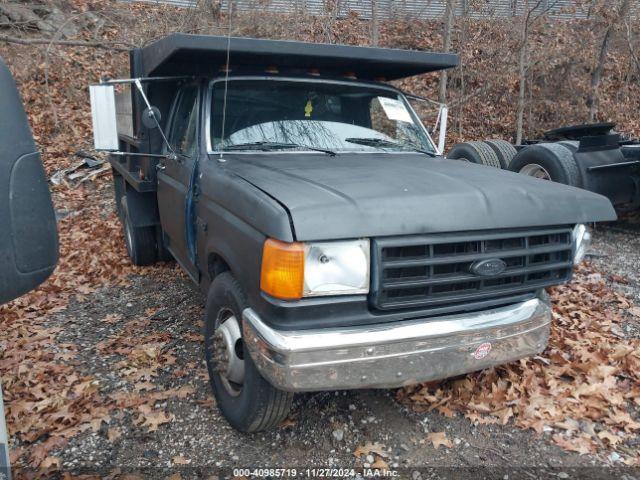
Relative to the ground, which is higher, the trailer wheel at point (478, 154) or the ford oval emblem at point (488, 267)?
the trailer wheel at point (478, 154)

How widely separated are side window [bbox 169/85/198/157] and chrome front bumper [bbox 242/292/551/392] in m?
1.79

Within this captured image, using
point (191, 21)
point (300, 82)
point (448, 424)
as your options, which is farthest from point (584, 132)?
point (191, 21)

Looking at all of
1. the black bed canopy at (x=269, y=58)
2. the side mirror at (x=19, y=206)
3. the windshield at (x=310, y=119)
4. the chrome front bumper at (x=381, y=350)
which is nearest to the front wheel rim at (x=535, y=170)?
the black bed canopy at (x=269, y=58)

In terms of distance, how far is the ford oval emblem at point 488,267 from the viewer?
2520 mm

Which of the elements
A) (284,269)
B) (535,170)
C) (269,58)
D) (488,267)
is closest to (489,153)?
(535,170)

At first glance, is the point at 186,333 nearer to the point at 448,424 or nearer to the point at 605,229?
the point at 448,424

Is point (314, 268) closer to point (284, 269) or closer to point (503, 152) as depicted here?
point (284, 269)

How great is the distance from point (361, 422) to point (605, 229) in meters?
5.74

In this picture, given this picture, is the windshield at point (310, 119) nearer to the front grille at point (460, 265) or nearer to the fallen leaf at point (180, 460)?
the front grille at point (460, 265)

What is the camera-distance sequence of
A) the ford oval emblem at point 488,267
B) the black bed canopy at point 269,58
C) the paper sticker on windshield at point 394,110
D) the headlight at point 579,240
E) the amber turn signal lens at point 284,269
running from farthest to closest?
the paper sticker on windshield at point 394,110 < the black bed canopy at point 269,58 < the headlight at point 579,240 < the ford oval emblem at point 488,267 < the amber turn signal lens at point 284,269

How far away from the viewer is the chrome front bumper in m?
2.30

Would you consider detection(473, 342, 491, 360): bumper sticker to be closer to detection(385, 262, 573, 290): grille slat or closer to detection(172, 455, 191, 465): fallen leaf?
detection(385, 262, 573, 290): grille slat

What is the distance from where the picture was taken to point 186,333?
4.39 metres

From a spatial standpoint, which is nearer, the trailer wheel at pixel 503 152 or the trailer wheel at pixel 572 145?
the trailer wheel at pixel 572 145
